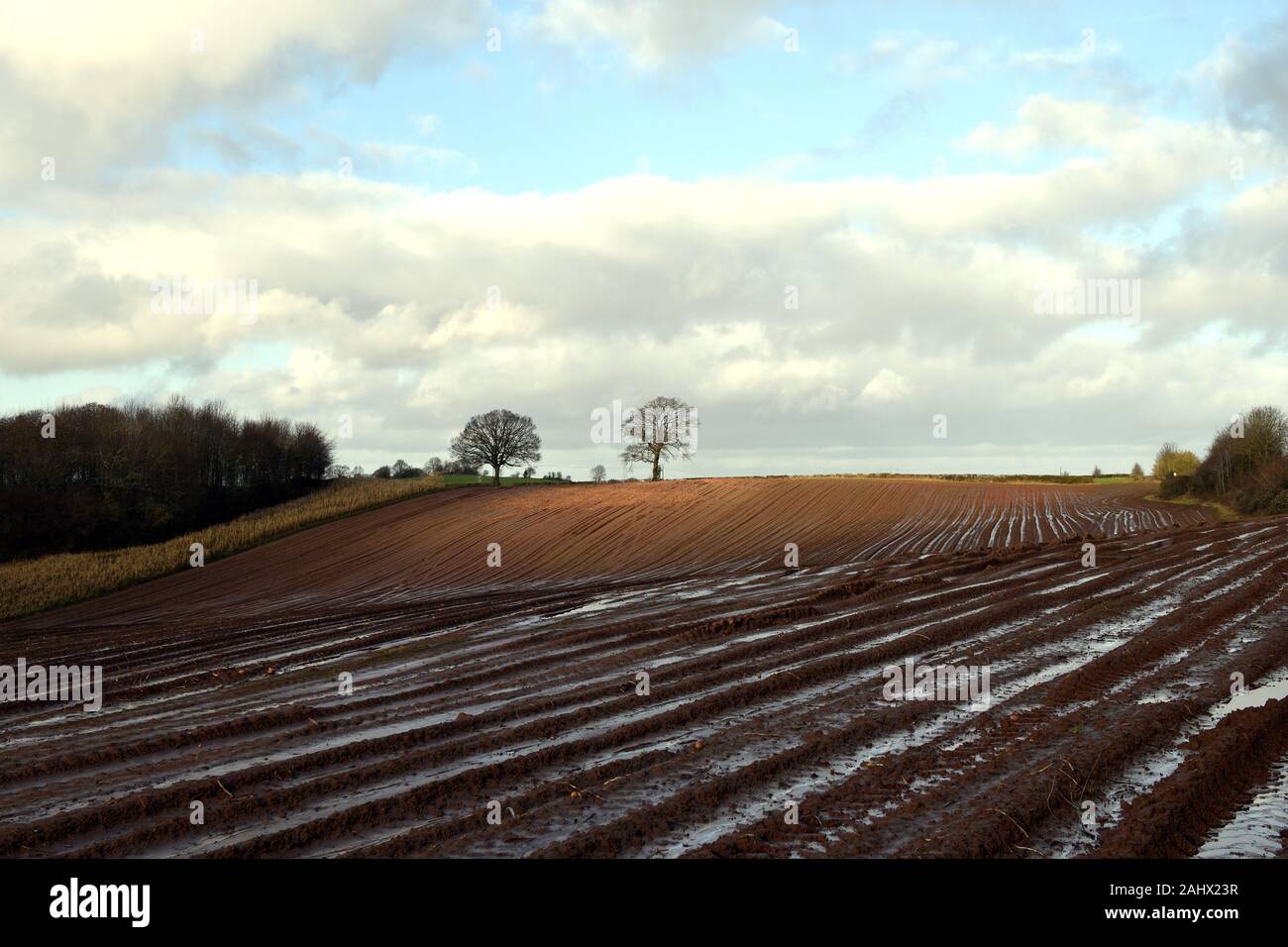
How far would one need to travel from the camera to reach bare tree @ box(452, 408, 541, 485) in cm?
7369

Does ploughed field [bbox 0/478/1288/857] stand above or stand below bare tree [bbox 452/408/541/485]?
below

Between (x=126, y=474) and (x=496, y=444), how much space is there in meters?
28.5

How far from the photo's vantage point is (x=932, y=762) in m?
7.68

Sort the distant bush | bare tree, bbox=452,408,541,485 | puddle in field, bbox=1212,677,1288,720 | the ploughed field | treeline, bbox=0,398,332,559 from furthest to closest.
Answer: bare tree, bbox=452,408,541,485 → treeline, bbox=0,398,332,559 → the distant bush → puddle in field, bbox=1212,677,1288,720 → the ploughed field

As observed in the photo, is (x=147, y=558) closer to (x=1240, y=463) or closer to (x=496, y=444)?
(x=496, y=444)

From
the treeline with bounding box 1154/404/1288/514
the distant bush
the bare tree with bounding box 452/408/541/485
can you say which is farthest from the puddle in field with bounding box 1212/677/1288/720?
the bare tree with bounding box 452/408/541/485

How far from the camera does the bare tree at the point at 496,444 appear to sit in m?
73.7

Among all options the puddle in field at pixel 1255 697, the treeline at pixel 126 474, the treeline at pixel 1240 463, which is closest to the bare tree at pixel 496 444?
the treeline at pixel 126 474

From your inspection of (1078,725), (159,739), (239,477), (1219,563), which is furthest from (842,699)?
(239,477)

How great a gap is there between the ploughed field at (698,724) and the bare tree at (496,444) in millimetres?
52103

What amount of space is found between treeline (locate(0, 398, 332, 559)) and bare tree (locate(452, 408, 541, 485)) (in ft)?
39.0

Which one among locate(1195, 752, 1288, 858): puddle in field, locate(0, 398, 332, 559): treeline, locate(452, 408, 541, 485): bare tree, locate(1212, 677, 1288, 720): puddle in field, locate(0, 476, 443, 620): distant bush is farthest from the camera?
locate(452, 408, 541, 485): bare tree

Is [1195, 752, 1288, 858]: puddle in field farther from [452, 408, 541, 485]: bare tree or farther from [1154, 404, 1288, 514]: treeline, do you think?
[452, 408, 541, 485]: bare tree
